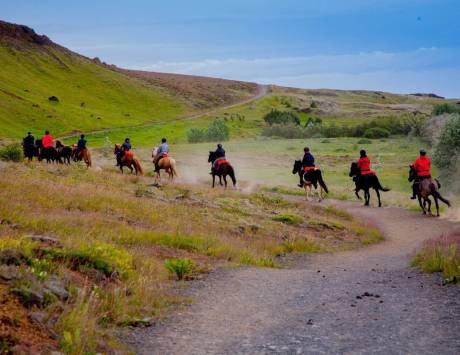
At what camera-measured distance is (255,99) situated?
170 metres

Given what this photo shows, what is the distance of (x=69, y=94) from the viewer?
426ft

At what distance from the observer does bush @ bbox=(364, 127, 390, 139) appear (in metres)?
91.8

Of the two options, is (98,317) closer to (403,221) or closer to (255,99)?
(403,221)

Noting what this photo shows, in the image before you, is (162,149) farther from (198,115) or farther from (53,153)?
(198,115)

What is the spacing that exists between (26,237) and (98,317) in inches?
113

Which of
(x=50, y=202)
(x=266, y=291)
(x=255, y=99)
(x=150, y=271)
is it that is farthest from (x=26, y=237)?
(x=255, y=99)

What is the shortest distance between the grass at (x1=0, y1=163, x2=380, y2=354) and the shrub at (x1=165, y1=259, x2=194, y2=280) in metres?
0.02

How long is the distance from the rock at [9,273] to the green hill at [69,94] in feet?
255

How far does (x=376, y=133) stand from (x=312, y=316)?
8669cm

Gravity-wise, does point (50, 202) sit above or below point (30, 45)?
below

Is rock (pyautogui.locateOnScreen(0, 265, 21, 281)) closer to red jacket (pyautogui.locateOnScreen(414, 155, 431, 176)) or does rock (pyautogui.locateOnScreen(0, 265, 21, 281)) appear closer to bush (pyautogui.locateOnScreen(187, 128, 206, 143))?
red jacket (pyautogui.locateOnScreen(414, 155, 431, 176))

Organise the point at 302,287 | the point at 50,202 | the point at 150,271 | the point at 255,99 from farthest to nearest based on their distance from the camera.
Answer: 1. the point at 255,99
2. the point at 50,202
3. the point at 302,287
4. the point at 150,271

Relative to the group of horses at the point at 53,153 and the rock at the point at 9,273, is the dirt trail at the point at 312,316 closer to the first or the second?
the rock at the point at 9,273

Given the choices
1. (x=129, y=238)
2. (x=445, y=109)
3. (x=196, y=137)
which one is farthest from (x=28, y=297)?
(x=445, y=109)
